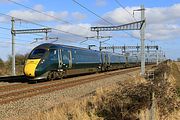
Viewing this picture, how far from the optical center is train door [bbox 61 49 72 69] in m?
31.7

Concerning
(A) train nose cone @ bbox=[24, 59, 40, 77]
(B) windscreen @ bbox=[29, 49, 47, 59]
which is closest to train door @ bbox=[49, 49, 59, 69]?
(B) windscreen @ bbox=[29, 49, 47, 59]

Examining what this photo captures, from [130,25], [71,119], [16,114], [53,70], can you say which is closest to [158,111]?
[71,119]

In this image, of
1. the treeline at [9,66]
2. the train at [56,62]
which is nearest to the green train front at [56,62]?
the train at [56,62]

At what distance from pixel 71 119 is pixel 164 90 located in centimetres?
274

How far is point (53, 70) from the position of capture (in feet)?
98.2

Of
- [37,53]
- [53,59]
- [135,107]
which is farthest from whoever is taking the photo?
[53,59]

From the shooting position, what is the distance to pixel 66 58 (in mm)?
32500

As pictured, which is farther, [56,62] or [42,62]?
[56,62]

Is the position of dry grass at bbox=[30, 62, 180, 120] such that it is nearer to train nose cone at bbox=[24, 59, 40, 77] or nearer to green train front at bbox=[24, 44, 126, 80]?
train nose cone at bbox=[24, 59, 40, 77]

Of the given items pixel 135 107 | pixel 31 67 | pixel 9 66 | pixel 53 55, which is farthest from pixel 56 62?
pixel 9 66

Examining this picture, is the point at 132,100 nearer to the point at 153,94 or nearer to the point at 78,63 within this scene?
the point at 153,94

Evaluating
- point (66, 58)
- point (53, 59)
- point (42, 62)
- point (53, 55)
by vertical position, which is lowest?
point (42, 62)

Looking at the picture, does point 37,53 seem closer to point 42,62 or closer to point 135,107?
point 42,62

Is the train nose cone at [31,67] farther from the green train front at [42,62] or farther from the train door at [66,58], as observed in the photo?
the train door at [66,58]
